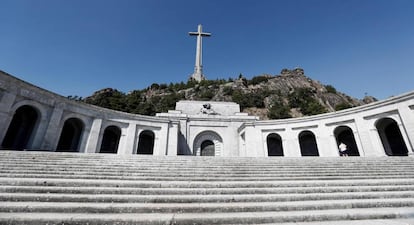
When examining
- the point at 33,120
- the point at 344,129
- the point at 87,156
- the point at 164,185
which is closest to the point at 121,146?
the point at 33,120

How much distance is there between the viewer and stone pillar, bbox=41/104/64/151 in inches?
496

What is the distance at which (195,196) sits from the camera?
4.21m

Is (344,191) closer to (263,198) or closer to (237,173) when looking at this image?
(263,198)

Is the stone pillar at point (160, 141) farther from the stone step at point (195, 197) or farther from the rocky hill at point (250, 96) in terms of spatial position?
the rocky hill at point (250, 96)

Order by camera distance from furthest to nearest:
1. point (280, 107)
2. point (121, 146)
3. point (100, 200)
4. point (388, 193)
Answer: point (280, 107)
point (121, 146)
point (388, 193)
point (100, 200)

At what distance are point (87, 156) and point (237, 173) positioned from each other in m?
6.69

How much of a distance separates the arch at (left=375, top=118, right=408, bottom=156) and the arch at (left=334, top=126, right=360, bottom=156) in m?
2.14

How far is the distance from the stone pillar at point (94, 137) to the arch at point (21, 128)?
3.45m

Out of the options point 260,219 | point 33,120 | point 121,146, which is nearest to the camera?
point 260,219

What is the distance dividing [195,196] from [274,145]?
Answer: 18086 millimetres

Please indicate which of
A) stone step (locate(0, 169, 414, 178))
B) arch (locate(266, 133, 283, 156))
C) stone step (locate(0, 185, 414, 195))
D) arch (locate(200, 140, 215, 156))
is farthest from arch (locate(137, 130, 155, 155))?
stone step (locate(0, 185, 414, 195))

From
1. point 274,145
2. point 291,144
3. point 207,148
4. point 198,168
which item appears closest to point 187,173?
point 198,168

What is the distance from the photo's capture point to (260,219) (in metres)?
3.36

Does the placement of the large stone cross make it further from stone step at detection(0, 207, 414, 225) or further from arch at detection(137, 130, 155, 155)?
stone step at detection(0, 207, 414, 225)
